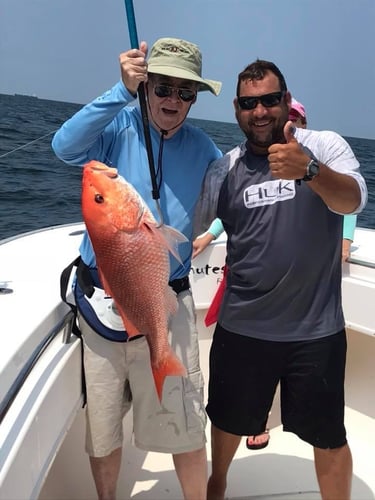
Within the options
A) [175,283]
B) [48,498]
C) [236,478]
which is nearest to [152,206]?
[175,283]

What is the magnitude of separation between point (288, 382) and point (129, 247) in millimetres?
1193

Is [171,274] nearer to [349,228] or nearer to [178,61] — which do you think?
[178,61]

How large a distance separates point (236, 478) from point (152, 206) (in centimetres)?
192

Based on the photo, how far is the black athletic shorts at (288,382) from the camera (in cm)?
242

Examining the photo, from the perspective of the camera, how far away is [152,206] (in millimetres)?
2213

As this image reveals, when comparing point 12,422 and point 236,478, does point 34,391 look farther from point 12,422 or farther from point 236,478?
point 236,478

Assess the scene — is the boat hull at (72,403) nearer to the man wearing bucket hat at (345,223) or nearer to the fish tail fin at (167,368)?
the man wearing bucket hat at (345,223)

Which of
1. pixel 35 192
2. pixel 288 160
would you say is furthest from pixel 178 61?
pixel 35 192

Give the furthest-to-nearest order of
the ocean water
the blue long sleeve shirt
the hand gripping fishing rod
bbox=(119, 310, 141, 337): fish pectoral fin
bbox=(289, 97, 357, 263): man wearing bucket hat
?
the ocean water
bbox=(289, 97, 357, 263): man wearing bucket hat
the blue long sleeve shirt
the hand gripping fishing rod
bbox=(119, 310, 141, 337): fish pectoral fin

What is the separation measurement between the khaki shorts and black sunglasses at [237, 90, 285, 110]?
2.90 feet

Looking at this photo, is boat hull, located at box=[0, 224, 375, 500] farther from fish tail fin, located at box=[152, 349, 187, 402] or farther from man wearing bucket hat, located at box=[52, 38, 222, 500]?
fish tail fin, located at box=[152, 349, 187, 402]

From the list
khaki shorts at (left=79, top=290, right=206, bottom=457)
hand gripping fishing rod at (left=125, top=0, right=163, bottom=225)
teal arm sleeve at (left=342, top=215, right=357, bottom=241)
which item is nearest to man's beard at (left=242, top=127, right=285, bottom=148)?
hand gripping fishing rod at (left=125, top=0, right=163, bottom=225)

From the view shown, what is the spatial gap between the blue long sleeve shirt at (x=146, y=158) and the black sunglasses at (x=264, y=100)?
25cm

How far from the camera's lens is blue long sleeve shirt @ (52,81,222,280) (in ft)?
7.07
